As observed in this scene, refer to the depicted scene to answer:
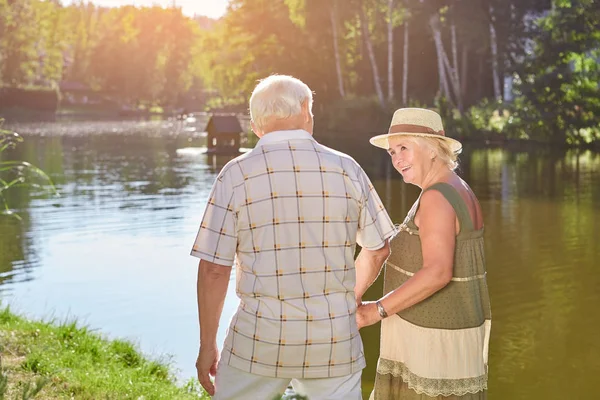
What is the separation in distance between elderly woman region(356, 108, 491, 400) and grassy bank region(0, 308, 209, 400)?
7.19 feet

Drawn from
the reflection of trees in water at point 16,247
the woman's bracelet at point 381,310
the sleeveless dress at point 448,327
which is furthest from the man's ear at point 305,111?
the reflection of trees in water at point 16,247

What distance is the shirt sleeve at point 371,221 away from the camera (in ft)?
12.3

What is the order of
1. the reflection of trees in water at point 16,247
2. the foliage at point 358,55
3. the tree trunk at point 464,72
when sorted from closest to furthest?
1. the reflection of trees in water at point 16,247
2. the foliage at point 358,55
3. the tree trunk at point 464,72

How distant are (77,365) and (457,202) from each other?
4263mm

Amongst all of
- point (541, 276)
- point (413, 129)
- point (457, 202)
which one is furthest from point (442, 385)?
point (541, 276)

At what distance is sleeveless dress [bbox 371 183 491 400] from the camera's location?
13.4 feet

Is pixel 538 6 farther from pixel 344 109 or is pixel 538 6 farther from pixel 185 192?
pixel 185 192

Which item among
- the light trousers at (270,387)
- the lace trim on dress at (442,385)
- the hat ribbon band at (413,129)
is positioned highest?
the hat ribbon band at (413,129)

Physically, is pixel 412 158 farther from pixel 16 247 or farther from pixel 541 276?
pixel 16 247

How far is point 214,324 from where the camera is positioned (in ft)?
12.2

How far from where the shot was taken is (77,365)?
24.4ft

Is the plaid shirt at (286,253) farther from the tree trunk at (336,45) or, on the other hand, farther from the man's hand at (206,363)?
the tree trunk at (336,45)

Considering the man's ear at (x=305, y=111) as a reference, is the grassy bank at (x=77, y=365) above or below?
below

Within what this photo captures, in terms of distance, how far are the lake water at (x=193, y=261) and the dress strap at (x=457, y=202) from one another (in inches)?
178
